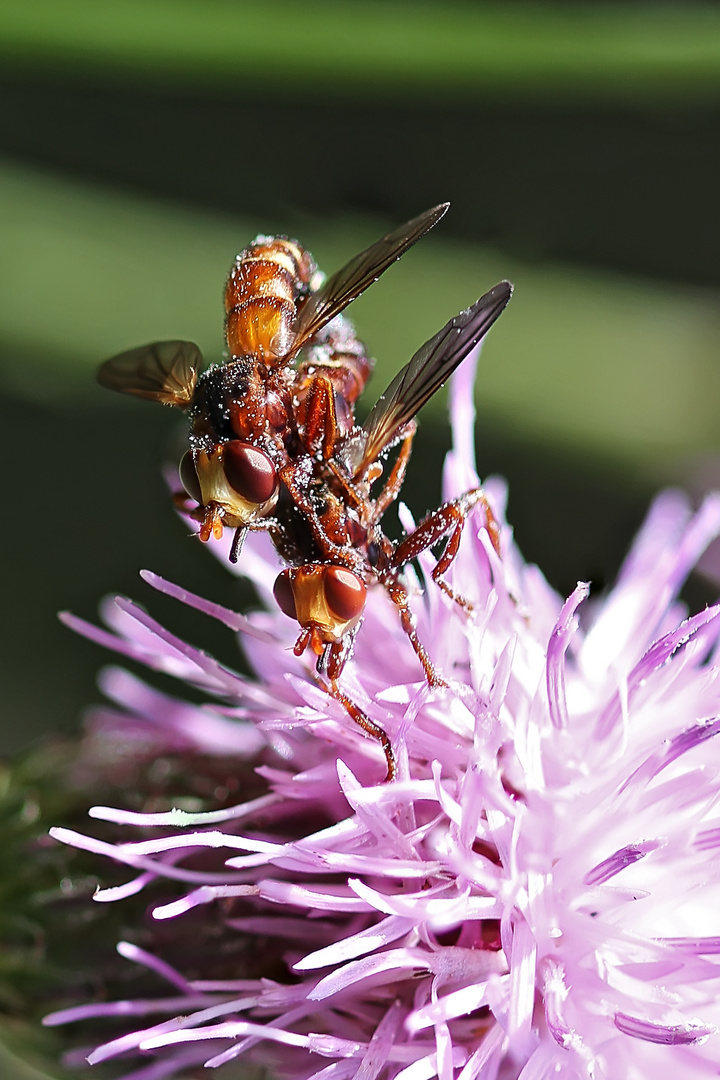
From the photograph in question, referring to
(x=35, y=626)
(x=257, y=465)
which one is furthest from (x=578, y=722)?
(x=35, y=626)

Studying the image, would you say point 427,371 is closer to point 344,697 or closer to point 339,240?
point 344,697

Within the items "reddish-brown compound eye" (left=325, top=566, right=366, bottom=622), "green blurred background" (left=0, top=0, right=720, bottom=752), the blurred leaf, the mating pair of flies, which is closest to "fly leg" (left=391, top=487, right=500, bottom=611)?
the mating pair of flies

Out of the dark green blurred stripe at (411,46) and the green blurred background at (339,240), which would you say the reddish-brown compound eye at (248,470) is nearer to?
the green blurred background at (339,240)

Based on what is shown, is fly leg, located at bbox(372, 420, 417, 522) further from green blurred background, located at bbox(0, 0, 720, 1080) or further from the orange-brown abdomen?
green blurred background, located at bbox(0, 0, 720, 1080)

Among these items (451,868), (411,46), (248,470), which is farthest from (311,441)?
(411,46)

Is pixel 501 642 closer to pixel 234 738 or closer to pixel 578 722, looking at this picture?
pixel 578 722

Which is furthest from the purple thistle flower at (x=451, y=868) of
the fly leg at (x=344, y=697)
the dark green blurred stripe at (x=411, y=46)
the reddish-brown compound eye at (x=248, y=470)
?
the dark green blurred stripe at (x=411, y=46)
